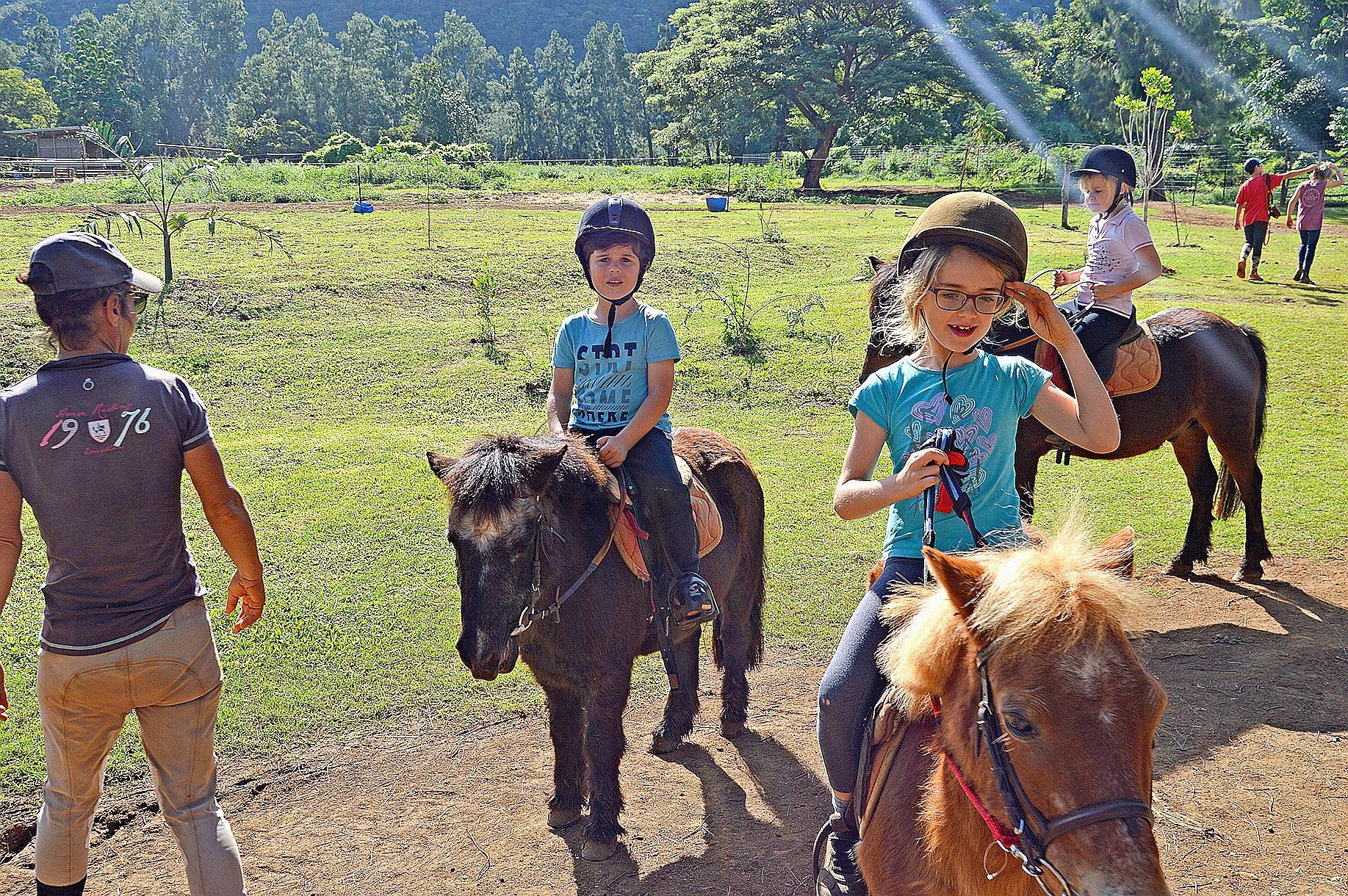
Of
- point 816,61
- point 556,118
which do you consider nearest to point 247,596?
point 816,61

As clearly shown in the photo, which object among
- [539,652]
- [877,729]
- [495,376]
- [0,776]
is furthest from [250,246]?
[877,729]

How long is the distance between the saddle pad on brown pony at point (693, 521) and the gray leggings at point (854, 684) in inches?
59.2

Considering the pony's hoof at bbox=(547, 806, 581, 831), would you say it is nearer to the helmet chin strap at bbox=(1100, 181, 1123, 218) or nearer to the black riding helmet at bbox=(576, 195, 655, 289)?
the black riding helmet at bbox=(576, 195, 655, 289)

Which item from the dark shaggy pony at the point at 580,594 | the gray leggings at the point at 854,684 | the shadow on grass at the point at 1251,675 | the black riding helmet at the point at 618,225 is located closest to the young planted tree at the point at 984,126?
the shadow on grass at the point at 1251,675

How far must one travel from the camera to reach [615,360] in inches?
166

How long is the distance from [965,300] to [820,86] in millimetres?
41011

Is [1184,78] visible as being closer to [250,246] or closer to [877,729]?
[250,246]

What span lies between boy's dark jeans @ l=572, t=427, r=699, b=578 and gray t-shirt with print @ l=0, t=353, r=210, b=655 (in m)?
1.79

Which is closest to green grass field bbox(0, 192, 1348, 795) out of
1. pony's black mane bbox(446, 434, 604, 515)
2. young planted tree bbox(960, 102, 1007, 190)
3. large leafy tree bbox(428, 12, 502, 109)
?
pony's black mane bbox(446, 434, 604, 515)

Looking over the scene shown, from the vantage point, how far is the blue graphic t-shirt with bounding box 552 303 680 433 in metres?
4.21

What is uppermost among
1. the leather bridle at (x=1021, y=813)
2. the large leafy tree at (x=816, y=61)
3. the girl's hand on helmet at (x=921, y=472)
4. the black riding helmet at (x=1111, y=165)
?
the large leafy tree at (x=816, y=61)

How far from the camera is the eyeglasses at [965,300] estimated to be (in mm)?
2643

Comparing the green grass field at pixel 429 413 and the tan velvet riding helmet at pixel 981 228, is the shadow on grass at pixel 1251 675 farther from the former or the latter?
the tan velvet riding helmet at pixel 981 228

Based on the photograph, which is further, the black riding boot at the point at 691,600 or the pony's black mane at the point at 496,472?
the black riding boot at the point at 691,600
